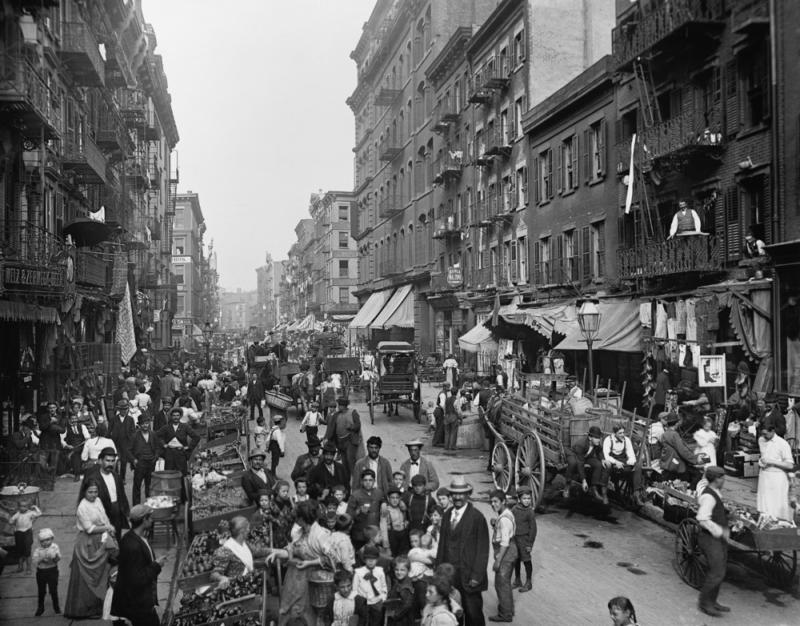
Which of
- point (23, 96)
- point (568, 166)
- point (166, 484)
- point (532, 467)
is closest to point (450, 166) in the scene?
point (568, 166)

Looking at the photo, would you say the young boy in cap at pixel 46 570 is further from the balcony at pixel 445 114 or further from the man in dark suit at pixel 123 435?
the balcony at pixel 445 114

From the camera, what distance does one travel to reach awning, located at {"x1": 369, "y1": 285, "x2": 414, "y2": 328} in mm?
50031

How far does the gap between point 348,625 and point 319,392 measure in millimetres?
19668

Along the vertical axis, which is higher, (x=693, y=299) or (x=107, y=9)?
(x=107, y=9)

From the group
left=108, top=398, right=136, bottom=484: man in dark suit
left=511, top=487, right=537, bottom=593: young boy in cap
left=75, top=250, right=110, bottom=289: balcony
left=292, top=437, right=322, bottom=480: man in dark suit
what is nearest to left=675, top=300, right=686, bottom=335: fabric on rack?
left=511, top=487, right=537, bottom=593: young boy in cap

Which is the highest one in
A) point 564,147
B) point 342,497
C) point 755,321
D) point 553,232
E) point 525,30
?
point 525,30

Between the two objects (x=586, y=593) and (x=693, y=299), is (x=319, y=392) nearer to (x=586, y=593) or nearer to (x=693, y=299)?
(x=693, y=299)

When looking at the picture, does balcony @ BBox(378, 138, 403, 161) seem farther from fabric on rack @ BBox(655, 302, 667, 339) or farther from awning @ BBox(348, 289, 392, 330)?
fabric on rack @ BBox(655, 302, 667, 339)

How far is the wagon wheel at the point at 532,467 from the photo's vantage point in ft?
42.9

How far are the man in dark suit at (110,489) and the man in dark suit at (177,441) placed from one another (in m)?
2.01

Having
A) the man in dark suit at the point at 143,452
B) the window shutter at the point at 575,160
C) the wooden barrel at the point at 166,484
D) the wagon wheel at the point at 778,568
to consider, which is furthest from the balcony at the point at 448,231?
the wagon wheel at the point at 778,568

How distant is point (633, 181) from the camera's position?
23.0 meters

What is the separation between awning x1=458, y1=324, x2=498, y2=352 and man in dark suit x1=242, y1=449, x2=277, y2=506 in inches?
821

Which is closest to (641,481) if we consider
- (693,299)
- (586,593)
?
(586,593)
